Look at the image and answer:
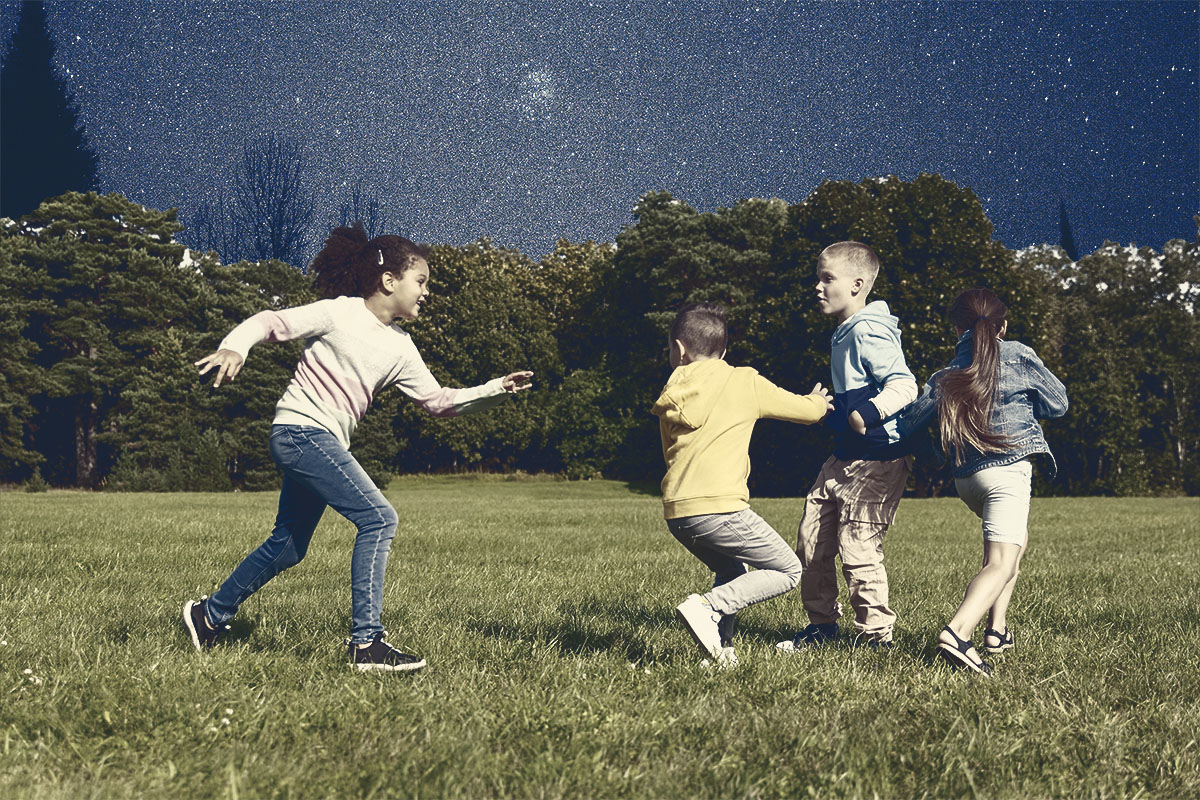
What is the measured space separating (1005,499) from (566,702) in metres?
2.57

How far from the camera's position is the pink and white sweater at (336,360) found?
4.38m

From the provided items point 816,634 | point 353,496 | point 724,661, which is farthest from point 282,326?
point 816,634

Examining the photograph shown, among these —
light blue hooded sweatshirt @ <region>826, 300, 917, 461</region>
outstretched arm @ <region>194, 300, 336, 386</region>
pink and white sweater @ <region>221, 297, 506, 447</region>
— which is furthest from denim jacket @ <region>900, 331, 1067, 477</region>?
outstretched arm @ <region>194, 300, 336, 386</region>

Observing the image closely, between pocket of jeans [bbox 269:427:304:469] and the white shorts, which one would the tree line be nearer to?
the white shorts

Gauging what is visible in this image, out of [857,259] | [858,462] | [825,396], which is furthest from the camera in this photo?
[857,259]

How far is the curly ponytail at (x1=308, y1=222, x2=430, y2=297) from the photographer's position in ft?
15.2

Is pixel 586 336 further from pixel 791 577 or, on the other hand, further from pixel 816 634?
pixel 791 577

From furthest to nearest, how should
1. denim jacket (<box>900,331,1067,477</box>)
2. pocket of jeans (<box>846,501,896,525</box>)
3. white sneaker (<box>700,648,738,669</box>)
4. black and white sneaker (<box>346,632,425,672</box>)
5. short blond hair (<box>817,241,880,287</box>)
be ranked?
short blond hair (<box>817,241,880,287</box>), pocket of jeans (<box>846,501,896,525</box>), denim jacket (<box>900,331,1067,477</box>), white sneaker (<box>700,648,738,669</box>), black and white sneaker (<box>346,632,425,672</box>)

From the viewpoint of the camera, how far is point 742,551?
4395mm

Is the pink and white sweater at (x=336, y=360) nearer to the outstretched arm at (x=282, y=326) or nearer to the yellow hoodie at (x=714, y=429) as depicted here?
the outstretched arm at (x=282, y=326)

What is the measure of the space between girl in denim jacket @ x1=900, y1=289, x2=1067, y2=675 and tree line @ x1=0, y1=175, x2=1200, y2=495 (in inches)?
1064

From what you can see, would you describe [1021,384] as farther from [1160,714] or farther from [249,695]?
[249,695]

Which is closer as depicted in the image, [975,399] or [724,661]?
[724,661]

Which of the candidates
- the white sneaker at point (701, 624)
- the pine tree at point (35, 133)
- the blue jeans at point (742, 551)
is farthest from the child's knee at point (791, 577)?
the pine tree at point (35, 133)
